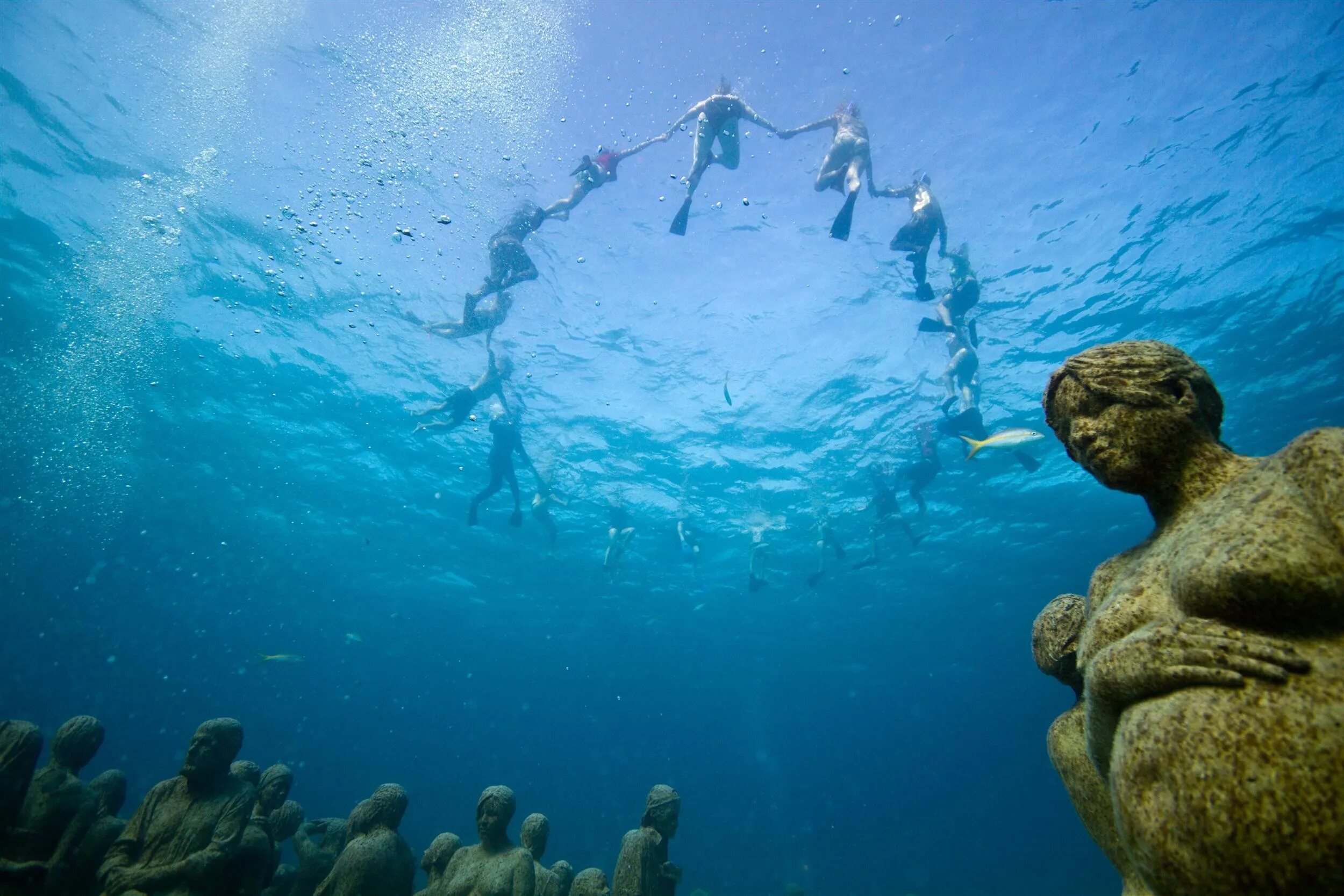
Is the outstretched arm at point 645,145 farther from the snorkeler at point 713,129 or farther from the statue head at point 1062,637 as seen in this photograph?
the statue head at point 1062,637

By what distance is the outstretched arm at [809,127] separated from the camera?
11.3 m

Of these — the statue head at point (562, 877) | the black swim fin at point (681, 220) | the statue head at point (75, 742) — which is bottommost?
the statue head at point (562, 877)

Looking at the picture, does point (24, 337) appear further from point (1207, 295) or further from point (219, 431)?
point (1207, 295)

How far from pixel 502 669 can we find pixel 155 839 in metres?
48.4

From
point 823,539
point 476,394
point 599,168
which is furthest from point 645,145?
point 823,539

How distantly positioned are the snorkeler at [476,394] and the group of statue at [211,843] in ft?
35.5

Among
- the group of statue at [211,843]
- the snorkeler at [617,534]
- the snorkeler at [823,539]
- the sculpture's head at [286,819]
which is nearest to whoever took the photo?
the group of statue at [211,843]

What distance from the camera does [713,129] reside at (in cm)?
1102

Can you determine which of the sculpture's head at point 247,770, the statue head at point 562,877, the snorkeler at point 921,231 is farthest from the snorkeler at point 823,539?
the sculpture's head at point 247,770

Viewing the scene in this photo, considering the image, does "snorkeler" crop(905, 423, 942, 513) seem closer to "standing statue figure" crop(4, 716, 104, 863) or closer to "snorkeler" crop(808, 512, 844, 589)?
"snorkeler" crop(808, 512, 844, 589)

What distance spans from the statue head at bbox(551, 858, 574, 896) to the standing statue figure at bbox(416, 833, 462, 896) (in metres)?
1.17

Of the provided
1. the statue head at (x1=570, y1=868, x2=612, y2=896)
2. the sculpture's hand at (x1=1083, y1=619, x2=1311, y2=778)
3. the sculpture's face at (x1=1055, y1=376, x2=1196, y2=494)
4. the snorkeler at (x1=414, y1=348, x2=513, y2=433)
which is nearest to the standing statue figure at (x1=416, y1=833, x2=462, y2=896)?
the statue head at (x1=570, y1=868, x2=612, y2=896)

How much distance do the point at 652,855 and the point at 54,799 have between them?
6109 millimetres

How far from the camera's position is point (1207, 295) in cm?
1410
